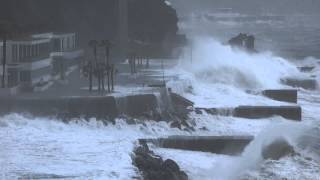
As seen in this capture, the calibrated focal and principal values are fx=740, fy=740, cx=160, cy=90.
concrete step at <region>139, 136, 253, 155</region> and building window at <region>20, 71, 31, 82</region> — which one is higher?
building window at <region>20, 71, 31, 82</region>

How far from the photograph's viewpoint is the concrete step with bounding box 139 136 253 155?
2017 centimetres

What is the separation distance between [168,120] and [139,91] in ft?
7.55

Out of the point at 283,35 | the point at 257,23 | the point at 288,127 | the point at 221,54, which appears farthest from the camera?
the point at 257,23

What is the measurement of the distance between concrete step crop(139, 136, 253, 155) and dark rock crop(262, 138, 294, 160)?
84cm

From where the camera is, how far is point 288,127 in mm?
21875

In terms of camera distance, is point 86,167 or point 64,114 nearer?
point 86,167

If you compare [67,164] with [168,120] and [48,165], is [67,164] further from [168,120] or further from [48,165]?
[168,120]

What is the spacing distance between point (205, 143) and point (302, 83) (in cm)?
1786

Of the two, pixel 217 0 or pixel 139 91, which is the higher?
pixel 217 0

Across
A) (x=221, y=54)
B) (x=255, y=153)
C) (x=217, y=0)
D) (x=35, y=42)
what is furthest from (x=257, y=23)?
(x=255, y=153)

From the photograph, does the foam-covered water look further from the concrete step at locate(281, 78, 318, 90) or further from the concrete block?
the concrete block

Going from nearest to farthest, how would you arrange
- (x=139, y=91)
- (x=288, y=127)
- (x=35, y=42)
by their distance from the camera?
(x=288, y=127), (x=139, y=91), (x=35, y=42)

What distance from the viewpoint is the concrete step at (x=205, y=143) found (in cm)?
2017

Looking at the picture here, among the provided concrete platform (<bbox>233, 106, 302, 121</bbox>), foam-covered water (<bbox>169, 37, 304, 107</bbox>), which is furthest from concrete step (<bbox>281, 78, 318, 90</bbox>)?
concrete platform (<bbox>233, 106, 302, 121</bbox>)
